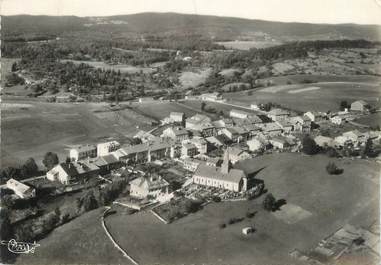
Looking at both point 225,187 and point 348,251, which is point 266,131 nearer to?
point 225,187

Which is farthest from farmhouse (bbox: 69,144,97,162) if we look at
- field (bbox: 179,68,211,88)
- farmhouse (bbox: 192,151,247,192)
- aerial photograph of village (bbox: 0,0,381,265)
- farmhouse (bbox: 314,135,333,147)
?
field (bbox: 179,68,211,88)

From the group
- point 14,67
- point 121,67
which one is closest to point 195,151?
point 14,67

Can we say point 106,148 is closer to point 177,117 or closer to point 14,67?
point 177,117

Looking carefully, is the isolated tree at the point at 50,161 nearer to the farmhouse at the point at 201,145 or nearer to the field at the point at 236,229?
the field at the point at 236,229

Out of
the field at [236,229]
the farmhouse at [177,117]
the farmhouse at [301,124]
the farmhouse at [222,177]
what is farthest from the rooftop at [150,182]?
the farmhouse at [177,117]

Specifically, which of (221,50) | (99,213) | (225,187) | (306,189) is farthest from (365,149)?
(221,50)

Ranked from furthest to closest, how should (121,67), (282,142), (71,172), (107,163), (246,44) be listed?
(121,67), (246,44), (282,142), (107,163), (71,172)

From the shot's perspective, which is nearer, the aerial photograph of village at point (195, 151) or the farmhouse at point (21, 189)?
the aerial photograph of village at point (195, 151)
